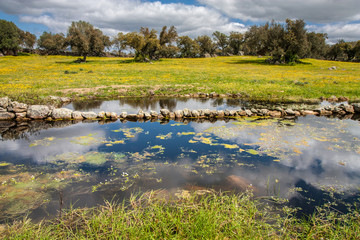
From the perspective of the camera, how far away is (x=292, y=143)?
430 inches

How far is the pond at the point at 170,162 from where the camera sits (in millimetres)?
6723

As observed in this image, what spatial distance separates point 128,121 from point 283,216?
10821 millimetres

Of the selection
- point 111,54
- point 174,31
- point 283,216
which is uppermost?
point 174,31

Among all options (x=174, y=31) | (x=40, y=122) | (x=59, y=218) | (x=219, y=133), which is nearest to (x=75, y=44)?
(x=174, y=31)

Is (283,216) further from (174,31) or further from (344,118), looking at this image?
(174,31)

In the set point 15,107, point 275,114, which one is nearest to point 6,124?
point 15,107

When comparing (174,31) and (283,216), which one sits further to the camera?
(174,31)

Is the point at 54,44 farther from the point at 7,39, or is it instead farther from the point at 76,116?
the point at 76,116

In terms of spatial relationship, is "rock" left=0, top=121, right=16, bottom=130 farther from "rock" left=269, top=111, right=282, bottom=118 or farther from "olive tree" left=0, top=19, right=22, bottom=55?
"olive tree" left=0, top=19, right=22, bottom=55

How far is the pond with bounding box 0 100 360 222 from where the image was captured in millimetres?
6723

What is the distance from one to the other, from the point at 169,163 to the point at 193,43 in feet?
293

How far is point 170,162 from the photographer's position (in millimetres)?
8734

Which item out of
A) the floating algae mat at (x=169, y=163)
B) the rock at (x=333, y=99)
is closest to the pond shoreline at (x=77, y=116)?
the floating algae mat at (x=169, y=163)

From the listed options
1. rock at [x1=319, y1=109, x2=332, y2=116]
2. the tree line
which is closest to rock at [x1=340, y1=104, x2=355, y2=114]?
rock at [x1=319, y1=109, x2=332, y2=116]
